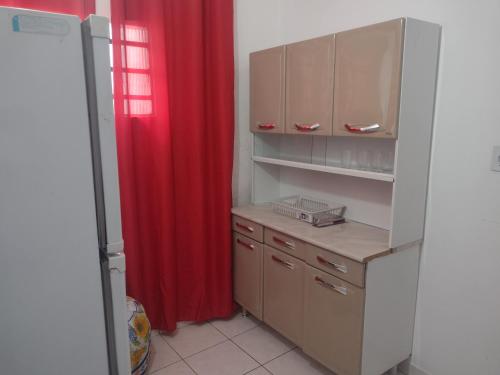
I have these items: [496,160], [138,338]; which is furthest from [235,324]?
[496,160]

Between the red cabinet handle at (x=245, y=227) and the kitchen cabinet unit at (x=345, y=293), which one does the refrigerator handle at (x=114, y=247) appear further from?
the red cabinet handle at (x=245, y=227)

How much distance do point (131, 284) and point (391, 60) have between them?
6.60 feet

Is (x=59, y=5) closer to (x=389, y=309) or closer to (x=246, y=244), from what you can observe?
(x=246, y=244)

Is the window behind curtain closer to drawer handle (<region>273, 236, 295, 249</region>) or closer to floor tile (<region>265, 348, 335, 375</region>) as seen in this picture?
drawer handle (<region>273, 236, 295, 249</region>)

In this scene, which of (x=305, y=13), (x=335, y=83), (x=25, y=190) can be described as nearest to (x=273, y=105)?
(x=335, y=83)

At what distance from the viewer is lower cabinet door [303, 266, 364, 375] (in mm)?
1982

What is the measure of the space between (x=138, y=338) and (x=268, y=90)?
1.73 meters

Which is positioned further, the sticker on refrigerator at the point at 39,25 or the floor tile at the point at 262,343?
the floor tile at the point at 262,343

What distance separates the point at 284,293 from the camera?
2.43 m

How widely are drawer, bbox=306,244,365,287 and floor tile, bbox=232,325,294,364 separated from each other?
0.75m

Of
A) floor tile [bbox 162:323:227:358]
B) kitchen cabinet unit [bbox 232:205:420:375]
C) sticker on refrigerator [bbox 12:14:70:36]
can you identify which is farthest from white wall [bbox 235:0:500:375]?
sticker on refrigerator [bbox 12:14:70:36]

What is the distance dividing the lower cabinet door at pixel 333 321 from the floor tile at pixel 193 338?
0.70 m

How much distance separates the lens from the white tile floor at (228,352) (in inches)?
92.9

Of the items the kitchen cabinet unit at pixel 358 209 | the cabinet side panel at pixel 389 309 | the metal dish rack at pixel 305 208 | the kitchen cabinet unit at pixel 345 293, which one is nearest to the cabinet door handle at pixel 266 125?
the kitchen cabinet unit at pixel 358 209
